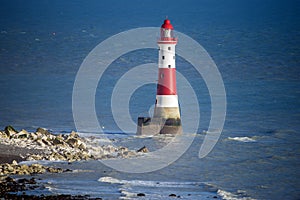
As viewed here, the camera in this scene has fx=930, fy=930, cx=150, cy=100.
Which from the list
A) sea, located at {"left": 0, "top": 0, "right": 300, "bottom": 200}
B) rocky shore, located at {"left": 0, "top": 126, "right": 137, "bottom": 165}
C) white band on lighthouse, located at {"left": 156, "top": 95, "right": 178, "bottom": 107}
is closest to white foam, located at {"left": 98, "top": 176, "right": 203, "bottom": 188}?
sea, located at {"left": 0, "top": 0, "right": 300, "bottom": 200}

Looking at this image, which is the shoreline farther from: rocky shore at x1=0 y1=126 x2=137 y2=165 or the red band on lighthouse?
the red band on lighthouse

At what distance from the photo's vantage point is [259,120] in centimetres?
3628

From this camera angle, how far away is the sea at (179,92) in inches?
871

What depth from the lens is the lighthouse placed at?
2767cm

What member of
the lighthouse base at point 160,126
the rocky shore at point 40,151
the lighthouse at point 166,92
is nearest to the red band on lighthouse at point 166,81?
the lighthouse at point 166,92

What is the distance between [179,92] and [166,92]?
1814cm

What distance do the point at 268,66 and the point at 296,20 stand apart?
32.7m

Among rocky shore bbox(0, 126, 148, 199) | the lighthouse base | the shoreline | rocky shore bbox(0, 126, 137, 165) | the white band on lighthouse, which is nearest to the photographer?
rocky shore bbox(0, 126, 148, 199)

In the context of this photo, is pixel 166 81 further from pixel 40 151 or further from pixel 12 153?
pixel 12 153

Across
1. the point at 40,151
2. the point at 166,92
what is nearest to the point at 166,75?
the point at 166,92

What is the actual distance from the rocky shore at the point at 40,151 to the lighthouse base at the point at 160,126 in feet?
7.32

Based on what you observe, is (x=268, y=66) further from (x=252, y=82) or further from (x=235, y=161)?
(x=235, y=161)

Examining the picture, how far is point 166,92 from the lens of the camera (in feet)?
91.9

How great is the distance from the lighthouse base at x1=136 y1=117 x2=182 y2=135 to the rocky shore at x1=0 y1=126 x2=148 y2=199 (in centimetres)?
223
